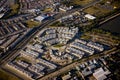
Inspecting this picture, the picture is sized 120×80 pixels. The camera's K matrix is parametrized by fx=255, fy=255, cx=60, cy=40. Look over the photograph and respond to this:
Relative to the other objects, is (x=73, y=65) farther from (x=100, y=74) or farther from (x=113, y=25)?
(x=113, y=25)

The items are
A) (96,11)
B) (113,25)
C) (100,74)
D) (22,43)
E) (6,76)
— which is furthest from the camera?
(96,11)

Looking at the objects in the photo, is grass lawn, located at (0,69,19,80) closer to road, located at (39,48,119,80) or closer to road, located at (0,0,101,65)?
road, located at (0,0,101,65)

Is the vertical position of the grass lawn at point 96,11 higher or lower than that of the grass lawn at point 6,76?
higher

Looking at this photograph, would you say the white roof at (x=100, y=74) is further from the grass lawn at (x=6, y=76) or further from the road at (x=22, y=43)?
the road at (x=22, y=43)

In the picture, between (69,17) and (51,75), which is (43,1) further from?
(51,75)

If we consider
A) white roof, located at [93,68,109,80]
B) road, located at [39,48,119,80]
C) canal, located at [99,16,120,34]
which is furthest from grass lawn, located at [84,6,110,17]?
white roof, located at [93,68,109,80]

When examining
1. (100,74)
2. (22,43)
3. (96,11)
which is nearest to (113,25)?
(96,11)

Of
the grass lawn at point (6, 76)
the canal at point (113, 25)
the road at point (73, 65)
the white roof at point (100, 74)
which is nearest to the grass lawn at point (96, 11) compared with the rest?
the canal at point (113, 25)

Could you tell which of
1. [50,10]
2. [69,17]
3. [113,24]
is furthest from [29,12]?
[113,24]

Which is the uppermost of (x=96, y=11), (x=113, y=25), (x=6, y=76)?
(x=96, y=11)
